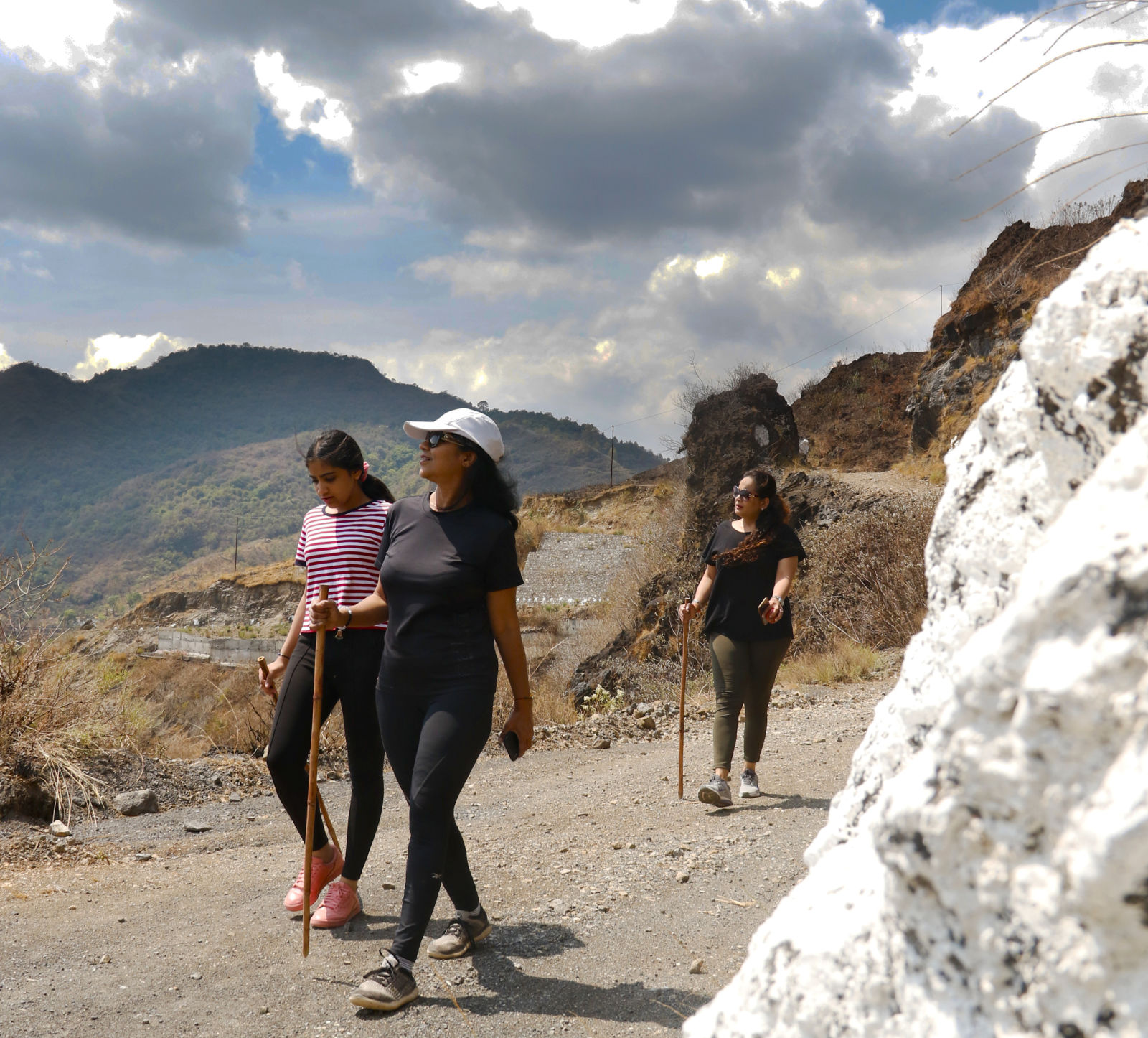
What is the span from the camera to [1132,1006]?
29.4 inches

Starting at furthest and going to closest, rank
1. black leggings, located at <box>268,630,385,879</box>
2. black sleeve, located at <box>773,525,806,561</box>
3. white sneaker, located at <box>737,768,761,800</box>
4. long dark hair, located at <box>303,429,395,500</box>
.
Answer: white sneaker, located at <box>737,768,761,800</box>, black sleeve, located at <box>773,525,806,561</box>, long dark hair, located at <box>303,429,395,500</box>, black leggings, located at <box>268,630,385,879</box>

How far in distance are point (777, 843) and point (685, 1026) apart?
3.65 metres

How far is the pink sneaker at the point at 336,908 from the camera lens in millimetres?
3711

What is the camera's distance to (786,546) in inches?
220

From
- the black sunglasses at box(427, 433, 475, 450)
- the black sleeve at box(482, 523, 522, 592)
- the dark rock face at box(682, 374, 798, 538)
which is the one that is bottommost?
the black sleeve at box(482, 523, 522, 592)

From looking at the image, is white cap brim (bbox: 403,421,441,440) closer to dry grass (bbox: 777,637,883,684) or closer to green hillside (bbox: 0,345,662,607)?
dry grass (bbox: 777,637,883,684)

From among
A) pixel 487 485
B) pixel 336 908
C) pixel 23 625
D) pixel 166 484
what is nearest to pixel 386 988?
pixel 336 908

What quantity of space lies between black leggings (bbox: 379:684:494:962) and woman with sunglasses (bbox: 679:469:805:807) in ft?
8.51

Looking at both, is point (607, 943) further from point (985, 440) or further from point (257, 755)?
point (257, 755)

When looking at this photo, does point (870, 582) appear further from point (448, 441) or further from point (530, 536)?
point (530, 536)

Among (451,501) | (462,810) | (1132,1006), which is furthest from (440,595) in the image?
(462,810)

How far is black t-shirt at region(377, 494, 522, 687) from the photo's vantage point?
310 centimetres

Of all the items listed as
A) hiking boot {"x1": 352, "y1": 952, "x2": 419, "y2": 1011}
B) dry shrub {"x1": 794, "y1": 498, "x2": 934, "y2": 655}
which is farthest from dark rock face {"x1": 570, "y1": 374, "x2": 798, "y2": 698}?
hiking boot {"x1": 352, "y1": 952, "x2": 419, "y2": 1011}

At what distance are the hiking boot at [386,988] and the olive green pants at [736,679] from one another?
2.91m
